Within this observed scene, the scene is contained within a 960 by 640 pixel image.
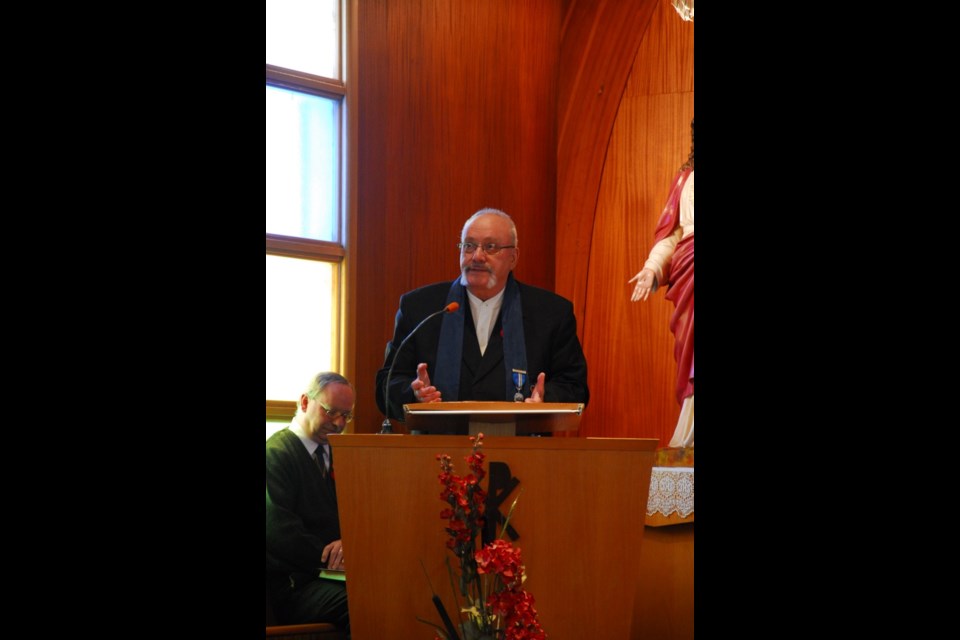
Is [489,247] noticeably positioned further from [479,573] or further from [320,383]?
[479,573]

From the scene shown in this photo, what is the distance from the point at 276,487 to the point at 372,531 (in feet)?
4.54

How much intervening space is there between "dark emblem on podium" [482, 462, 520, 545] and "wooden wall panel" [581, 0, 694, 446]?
95.8 inches

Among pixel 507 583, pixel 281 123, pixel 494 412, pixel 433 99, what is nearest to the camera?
pixel 507 583

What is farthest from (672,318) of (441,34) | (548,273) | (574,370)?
(441,34)

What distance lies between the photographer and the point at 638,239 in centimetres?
578

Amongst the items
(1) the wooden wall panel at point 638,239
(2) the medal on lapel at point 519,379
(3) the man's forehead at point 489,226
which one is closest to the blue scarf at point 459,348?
(2) the medal on lapel at point 519,379

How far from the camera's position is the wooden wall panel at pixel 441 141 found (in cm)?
567

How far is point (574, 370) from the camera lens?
4316 millimetres

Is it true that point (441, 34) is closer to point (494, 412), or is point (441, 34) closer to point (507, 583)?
point (494, 412)

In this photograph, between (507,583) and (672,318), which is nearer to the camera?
(507,583)

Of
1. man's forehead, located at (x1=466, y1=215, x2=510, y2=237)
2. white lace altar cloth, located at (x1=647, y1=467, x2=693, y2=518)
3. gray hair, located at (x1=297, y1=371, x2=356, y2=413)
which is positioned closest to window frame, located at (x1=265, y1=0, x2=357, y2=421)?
gray hair, located at (x1=297, y1=371, x2=356, y2=413)

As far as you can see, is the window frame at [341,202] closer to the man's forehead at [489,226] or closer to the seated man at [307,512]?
the seated man at [307,512]

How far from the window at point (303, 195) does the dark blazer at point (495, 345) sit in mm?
1054

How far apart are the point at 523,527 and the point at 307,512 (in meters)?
1.60
